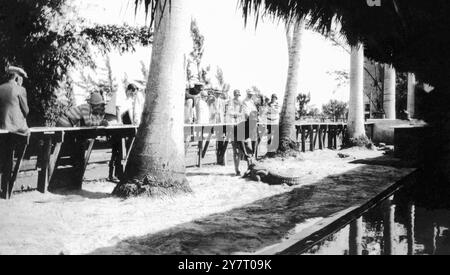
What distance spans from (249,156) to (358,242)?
528 cm

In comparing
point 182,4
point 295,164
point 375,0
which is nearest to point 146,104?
point 182,4

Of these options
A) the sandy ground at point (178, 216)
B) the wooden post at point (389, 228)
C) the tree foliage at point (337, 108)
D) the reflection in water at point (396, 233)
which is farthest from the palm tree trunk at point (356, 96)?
the tree foliage at point (337, 108)

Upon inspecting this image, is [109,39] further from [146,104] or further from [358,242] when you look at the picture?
[358,242]

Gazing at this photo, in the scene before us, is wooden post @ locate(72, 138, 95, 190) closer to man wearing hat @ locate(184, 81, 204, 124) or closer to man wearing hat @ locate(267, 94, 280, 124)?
man wearing hat @ locate(184, 81, 204, 124)

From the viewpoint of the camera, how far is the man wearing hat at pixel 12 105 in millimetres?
6188

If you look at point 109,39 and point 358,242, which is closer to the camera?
point 358,242

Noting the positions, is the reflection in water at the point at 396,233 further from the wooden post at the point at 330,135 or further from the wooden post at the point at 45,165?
the wooden post at the point at 330,135

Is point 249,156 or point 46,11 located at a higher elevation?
point 46,11

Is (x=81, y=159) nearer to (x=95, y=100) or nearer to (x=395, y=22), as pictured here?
(x=95, y=100)

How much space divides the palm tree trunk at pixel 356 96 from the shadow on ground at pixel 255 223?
6.88 m

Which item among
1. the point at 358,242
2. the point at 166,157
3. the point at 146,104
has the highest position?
the point at 146,104

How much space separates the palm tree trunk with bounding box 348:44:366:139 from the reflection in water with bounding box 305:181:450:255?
8.95m

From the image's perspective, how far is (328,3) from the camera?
5137mm
